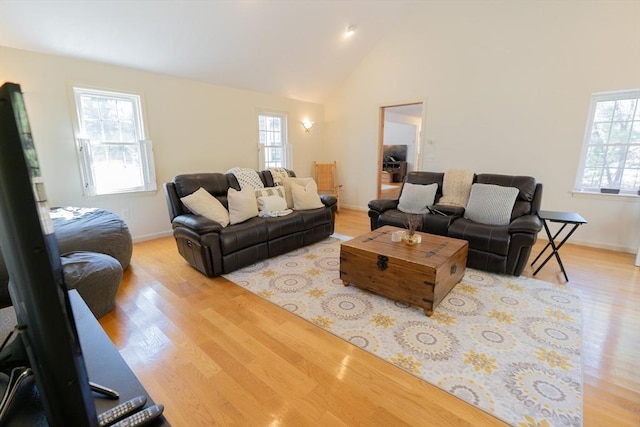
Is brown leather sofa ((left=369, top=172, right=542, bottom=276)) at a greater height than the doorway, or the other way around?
the doorway

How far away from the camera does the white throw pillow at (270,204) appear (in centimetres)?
355

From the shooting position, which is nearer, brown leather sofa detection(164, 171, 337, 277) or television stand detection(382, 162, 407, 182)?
brown leather sofa detection(164, 171, 337, 277)

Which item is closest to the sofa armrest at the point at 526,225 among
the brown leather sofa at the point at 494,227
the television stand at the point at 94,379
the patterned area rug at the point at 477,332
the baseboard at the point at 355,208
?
the brown leather sofa at the point at 494,227

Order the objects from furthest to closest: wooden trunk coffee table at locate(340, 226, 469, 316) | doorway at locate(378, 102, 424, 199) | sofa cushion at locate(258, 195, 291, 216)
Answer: doorway at locate(378, 102, 424, 199) → sofa cushion at locate(258, 195, 291, 216) → wooden trunk coffee table at locate(340, 226, 469, 316)

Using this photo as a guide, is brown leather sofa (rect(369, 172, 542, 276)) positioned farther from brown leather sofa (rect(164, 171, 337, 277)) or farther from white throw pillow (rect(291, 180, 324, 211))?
brown leather sofa (rect(164, 171, 337, 277))

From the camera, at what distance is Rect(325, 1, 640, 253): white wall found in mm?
3594

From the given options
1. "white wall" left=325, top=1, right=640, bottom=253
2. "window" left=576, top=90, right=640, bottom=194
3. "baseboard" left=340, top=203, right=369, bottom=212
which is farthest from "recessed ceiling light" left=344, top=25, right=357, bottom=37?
"window" left=576, top=90, right=640, bottom=194

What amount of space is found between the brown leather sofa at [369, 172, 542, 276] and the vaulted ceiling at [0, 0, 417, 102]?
2.83m

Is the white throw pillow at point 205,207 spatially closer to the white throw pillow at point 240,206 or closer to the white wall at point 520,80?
the white throw pillow at point 240,206

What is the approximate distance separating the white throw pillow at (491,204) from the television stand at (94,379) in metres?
3.40

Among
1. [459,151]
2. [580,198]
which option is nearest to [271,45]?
[459,151]

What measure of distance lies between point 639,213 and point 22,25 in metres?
7.10

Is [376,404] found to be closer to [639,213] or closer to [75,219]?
[75,219]

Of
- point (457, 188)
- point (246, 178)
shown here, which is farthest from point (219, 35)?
point (457, 188)
